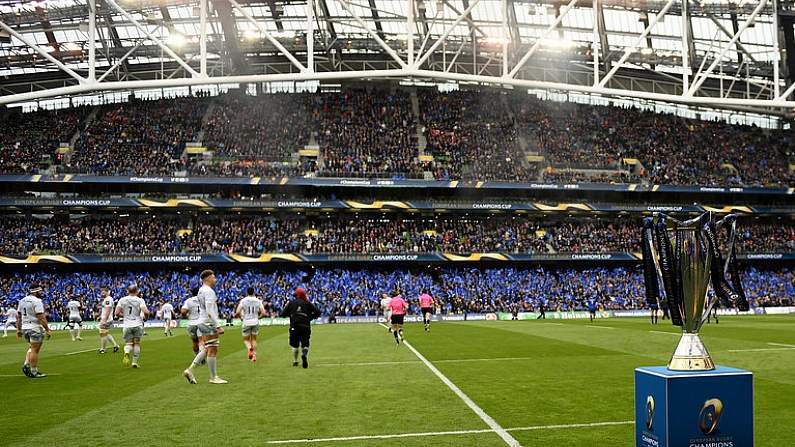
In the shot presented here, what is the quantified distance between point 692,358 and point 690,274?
698 mm

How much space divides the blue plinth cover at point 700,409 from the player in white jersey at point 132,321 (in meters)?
14.2

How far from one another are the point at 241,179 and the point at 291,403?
4120 cm

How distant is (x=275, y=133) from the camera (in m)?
55.9

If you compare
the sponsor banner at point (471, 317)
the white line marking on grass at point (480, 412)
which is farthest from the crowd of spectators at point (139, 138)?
the white line marking on grass at point (480, 412)

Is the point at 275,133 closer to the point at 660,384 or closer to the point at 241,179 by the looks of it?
the point at 241,179

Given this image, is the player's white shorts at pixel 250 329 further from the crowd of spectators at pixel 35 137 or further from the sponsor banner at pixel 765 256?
the sponsor banner at pixel 765 256

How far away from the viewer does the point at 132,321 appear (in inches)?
675

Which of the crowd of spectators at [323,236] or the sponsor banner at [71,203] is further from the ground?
the sponsor banner at [71,203]

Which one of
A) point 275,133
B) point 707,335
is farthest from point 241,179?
point 707,335

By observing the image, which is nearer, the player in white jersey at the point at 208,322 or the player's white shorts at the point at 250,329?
the player in white jersey at the point at 208,322

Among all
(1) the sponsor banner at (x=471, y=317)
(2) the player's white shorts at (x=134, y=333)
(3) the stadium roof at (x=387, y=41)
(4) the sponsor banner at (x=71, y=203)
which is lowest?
(1) the sponsor banner at (x=471, y=317)

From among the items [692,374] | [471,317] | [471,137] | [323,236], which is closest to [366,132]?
[471,137]

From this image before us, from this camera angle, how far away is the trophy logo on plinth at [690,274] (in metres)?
5.66

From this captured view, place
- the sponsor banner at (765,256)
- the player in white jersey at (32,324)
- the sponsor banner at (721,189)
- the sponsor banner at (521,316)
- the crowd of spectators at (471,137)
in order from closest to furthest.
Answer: the player in white jersey at (32,324) → the sponsor banner at (521,316) → the sponsor banner at (765,256) → the crowd of spectators at (471,137) → the sponsor banner at (721,189)
